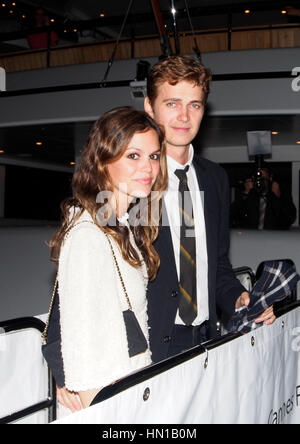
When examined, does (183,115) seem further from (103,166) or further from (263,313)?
(263,313)

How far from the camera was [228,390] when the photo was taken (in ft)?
5.37

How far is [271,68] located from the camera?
7.06 m

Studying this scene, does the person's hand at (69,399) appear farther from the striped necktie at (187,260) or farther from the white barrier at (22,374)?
the striped necktie at (187,260)

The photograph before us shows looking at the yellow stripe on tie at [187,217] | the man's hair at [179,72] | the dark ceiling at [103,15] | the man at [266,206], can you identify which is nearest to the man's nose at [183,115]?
the man's hair at [179,72]

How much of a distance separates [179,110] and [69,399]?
1.16m

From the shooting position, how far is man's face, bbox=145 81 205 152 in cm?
191

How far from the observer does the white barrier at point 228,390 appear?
1.17 m

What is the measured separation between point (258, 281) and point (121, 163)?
0.65 meters

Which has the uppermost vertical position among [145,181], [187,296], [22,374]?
[145,181]

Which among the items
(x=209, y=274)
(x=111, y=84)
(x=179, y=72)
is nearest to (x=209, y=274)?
(x=209, y=274)

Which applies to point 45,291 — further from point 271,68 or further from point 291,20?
point 291,20

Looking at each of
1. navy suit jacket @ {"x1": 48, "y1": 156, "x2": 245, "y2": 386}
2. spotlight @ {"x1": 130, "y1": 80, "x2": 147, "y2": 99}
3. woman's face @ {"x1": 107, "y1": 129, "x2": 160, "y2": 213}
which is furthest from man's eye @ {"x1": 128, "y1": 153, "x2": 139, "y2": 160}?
spotlight @ {"x1": 130, "y1": 80, "x2": 147, "y2": 99}

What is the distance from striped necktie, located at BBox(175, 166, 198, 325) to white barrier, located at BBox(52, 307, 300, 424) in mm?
260

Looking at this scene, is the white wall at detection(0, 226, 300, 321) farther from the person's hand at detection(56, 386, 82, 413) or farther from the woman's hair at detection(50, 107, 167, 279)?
→ the woman's hair at detection(50, 107, 167, 279)
